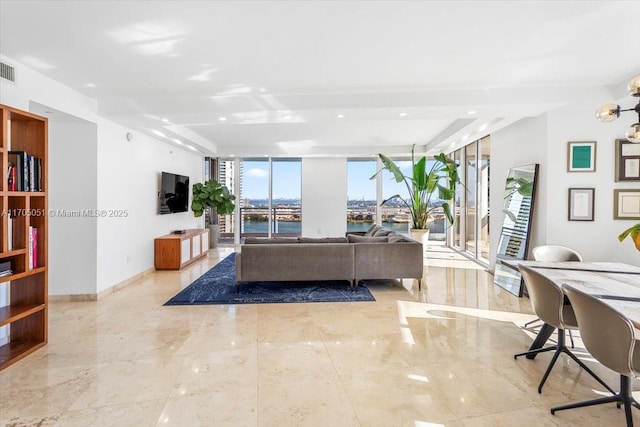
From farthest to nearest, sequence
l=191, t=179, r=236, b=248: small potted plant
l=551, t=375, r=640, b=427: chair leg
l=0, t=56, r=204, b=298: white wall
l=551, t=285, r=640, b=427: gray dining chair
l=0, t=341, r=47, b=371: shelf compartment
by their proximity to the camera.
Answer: l=191, t=179, r=236, b=248: small potted plant
l=0, t=56, r=204, b=298: white wall
l=0, t=341, r=47, b=371: shelf compartment
l=551, t=375, r=640, b=427: chair leg
l=551, t=285, r=640, b=427: gray dining chair

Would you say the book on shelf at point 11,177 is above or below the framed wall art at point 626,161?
below

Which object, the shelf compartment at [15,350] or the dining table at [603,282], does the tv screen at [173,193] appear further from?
the dining table at [603,282]

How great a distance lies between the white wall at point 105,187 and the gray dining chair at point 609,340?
182 inches

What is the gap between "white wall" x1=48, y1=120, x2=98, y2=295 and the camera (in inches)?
177

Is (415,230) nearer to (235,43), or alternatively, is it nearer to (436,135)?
(436,135)

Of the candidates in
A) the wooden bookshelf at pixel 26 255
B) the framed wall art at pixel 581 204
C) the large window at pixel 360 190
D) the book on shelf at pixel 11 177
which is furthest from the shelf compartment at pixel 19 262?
the large window at pixel 360 190

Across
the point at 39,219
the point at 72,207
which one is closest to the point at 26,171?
the point at 39,219

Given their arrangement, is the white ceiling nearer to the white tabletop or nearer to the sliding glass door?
the sliding glass door

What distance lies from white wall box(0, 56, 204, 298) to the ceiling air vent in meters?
0.05

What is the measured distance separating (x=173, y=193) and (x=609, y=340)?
6931 mm

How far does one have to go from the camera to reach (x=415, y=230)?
263 inches

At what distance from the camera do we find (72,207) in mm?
4547

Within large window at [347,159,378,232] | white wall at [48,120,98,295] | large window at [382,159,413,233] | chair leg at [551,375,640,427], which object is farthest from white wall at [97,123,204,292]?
large window at [382,159,413,233]

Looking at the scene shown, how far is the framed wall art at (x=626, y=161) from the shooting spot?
4465 mm
